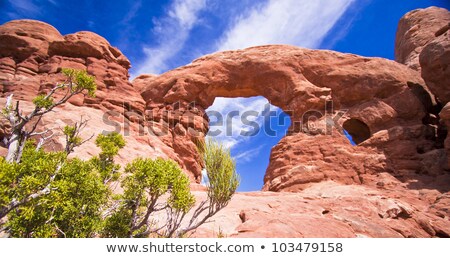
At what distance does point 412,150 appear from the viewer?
67.2 feet

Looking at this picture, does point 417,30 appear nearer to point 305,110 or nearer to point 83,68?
point 305,110

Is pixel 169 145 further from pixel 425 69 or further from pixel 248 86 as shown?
pixel 425 69

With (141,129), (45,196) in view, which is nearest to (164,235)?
(45,196)

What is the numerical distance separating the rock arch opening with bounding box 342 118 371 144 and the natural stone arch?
1372mm

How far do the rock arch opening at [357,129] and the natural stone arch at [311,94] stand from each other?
137 cm

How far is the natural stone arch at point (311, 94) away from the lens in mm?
20906

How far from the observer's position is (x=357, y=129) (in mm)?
25531

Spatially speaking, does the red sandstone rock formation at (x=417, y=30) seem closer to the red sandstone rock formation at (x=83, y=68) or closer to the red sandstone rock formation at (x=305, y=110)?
the red sandstone rock formation at (x=305, y=110)

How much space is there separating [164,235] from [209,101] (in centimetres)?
2076

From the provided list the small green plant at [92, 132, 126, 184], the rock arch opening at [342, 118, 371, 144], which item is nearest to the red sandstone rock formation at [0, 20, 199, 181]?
the small green plant at [92, 132, 126, 184]

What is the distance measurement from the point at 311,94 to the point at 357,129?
555 cm

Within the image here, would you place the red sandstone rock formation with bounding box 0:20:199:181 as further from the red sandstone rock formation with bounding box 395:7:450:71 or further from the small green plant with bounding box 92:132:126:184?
the red sandstone rock formation with bounding box 395:7:450:71

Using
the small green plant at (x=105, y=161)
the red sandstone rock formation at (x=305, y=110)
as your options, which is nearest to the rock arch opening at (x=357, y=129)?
the red sandstone rock formation at (x=305, y=110)

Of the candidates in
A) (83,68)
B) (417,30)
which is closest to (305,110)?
(417,30)
